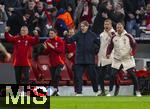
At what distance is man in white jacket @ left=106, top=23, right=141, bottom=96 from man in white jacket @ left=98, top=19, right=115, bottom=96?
15.0 inches

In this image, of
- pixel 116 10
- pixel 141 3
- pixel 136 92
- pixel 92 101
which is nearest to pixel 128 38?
pixel 136 92

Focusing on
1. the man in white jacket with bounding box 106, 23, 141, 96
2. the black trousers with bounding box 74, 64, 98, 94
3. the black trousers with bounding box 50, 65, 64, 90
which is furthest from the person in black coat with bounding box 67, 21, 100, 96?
the black trousers with bounding box 50, 65, 64, 90

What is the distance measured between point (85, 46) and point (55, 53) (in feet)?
3.82

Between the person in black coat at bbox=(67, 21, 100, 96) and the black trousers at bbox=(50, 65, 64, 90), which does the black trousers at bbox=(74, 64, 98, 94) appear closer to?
the person in black coat at bbox=(67, 21, 100, 96)

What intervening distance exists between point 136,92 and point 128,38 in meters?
1.49

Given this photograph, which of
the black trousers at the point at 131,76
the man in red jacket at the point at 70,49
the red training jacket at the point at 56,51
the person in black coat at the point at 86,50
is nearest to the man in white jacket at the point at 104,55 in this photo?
the person in black coat at the point at 86,50

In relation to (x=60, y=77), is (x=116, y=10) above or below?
above

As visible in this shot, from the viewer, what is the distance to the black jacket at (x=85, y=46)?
19.1 metres

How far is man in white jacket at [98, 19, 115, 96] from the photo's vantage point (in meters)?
19.4

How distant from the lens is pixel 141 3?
83.6 feet

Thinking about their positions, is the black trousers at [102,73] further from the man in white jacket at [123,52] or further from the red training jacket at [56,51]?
the red training jacket at [56,51]

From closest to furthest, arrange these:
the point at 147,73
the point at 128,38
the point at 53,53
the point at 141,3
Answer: the point at 128,38 → the point at 53,53 → the point at 147,73 → the point at 141,3

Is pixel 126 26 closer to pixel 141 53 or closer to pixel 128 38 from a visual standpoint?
pixel 141 53

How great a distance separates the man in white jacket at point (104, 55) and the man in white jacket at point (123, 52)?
380 millimetres
